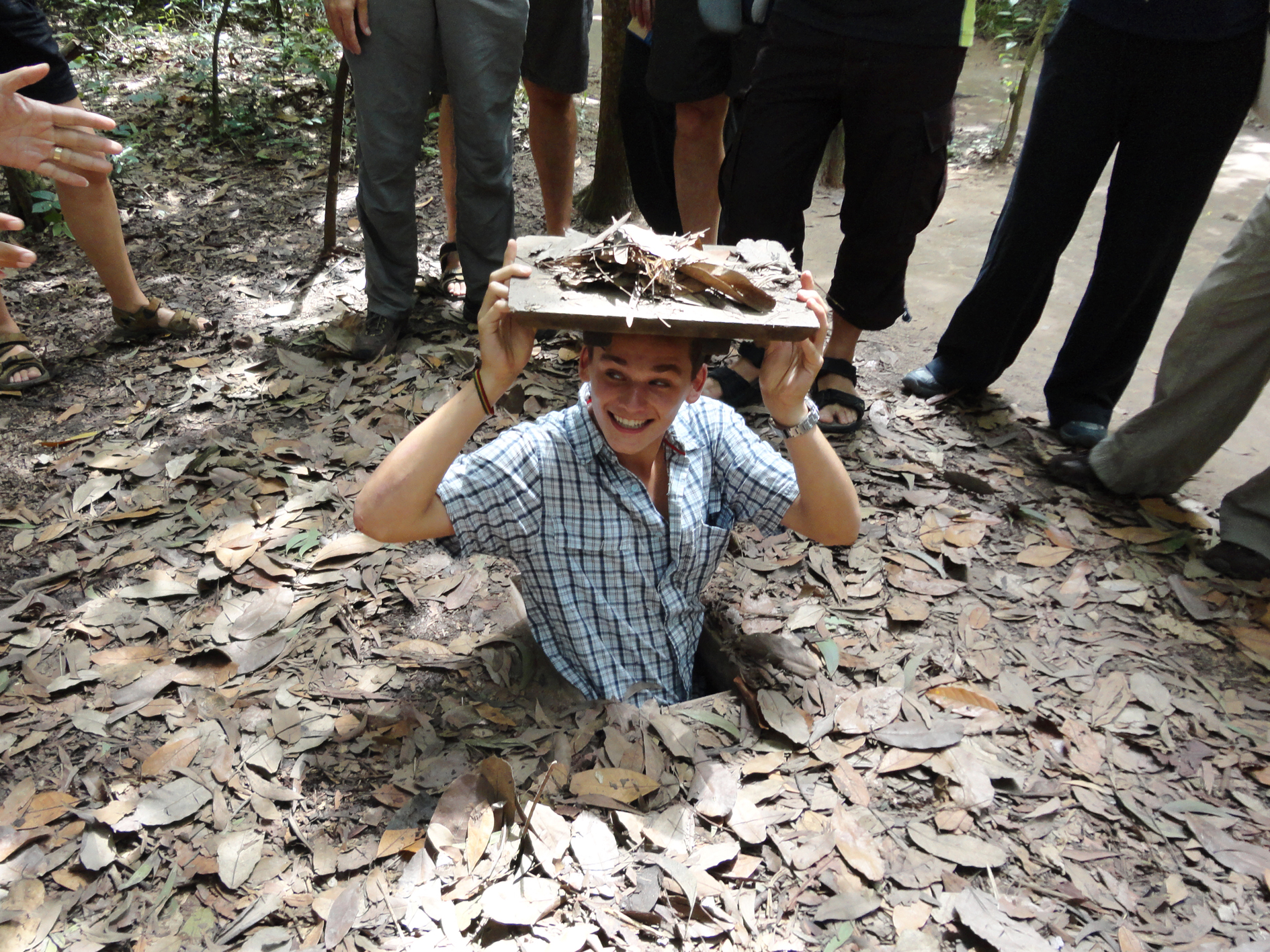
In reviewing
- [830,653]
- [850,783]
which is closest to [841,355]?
[830,653]

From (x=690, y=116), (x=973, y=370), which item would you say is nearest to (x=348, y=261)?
(x=690, y=116)

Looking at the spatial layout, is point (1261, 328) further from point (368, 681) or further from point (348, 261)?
point (348, 261)

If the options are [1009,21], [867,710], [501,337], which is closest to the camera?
[501,337]

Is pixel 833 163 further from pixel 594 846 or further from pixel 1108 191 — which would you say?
pixel 594 846

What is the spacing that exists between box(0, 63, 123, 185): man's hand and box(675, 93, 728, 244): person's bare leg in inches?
88.5

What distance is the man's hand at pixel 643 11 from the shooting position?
3.94m

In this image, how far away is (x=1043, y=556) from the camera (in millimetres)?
3135

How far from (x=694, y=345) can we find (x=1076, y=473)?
2.26 m

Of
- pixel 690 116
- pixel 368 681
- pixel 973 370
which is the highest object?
pixel 690 116

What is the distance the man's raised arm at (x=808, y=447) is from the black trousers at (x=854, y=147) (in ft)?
4.96

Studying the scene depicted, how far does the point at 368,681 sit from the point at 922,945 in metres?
1.61

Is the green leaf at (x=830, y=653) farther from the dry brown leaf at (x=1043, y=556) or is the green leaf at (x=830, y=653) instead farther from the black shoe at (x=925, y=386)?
the black shoe at (x=925, y=386)

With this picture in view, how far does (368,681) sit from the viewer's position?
99.0 inches

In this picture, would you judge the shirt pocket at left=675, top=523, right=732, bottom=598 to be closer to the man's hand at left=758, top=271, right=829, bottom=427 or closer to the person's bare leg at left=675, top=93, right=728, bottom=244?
the man's hand at left=758, top=271, right=829, bottom=427
